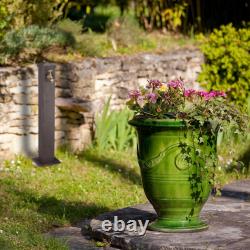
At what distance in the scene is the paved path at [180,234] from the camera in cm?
602

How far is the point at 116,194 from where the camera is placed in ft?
26.9

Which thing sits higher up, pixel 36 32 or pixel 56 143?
pixel 36 32

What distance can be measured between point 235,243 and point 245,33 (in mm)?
6014

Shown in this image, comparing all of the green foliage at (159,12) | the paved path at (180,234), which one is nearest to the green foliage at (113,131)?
Result: the paved path at (180,234)

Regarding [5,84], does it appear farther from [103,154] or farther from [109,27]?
[109,27]

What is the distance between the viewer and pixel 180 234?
6312 millimetres

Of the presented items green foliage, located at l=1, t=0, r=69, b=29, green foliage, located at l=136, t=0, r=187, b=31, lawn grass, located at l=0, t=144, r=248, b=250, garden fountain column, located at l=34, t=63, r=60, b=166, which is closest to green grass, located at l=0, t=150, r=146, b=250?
lawn grass, located at l=0, t=144, r=248, b=250

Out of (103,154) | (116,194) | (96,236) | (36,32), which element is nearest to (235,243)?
(96,236)

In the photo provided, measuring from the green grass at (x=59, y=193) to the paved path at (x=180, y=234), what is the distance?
0.28 metres

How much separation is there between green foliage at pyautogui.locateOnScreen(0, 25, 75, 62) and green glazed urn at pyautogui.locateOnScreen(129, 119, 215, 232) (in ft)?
11.2

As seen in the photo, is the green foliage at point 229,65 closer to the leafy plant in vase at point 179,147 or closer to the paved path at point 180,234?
the paved path at point 180,234

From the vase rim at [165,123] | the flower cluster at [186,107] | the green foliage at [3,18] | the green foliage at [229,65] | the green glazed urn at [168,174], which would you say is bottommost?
the green glazed urn at [168,174]

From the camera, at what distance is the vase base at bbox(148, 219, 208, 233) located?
20.9 ft

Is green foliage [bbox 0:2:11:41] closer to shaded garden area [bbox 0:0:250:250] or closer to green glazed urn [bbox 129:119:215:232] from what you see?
shaded garden area [bbox 0:0:250:250]
